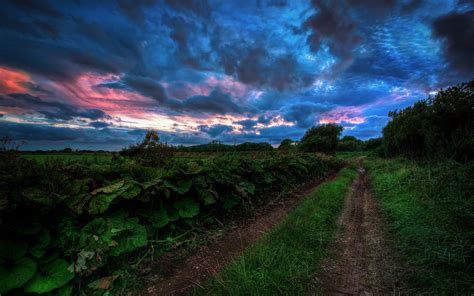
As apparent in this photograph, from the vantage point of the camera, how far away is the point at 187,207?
12.5 ft

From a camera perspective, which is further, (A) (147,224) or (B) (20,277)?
(A) (147,224)

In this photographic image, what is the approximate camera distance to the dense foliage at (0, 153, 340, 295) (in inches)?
83.7

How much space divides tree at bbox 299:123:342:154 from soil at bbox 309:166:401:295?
22.6 meters

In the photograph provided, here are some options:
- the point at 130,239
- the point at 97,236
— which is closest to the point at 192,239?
the point at 130,239

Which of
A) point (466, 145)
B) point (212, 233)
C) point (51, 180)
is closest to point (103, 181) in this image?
point (51, 180)

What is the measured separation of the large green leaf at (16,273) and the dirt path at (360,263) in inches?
A: 127

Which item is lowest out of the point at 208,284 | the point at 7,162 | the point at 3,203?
the point at 208,284

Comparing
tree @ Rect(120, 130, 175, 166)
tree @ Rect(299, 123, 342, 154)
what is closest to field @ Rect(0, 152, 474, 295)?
tree @ Rect(120, 130, 175, 166)

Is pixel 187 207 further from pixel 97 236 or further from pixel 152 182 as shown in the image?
pixel 97 236

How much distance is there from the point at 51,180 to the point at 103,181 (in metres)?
0.70

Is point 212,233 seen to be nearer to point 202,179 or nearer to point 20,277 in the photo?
point 202,179

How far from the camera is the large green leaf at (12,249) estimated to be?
206 cm

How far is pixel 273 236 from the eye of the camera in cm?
378

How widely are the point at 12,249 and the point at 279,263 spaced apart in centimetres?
312
